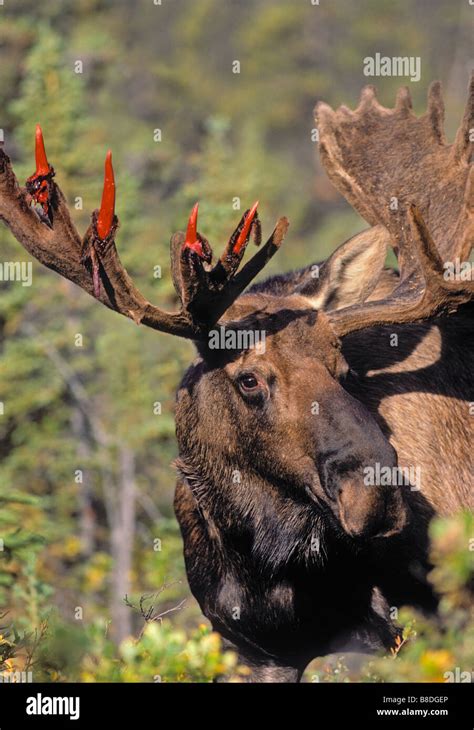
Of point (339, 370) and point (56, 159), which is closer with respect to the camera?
point (339, 370)

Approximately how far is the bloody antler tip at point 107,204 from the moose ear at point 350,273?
4.56 ft

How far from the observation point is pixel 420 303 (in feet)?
23.0

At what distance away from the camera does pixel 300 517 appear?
6.77 metres

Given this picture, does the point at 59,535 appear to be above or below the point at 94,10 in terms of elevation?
below

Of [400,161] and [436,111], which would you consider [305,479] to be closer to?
[400,161]

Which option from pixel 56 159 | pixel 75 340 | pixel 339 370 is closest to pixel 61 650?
pixel 339 370

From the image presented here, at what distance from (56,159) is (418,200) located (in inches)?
250

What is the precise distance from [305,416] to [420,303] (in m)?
1.00

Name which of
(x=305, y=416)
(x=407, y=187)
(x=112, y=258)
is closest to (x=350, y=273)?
(x=305, y=416)

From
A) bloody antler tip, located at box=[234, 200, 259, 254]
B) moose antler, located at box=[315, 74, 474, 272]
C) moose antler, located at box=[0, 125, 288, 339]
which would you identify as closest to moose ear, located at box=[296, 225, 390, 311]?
moose antler, located at box=[315, 74, 474, 272]

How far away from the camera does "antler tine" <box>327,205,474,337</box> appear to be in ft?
22.3

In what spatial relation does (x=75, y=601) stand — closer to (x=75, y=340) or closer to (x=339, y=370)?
(x=75, y=340)

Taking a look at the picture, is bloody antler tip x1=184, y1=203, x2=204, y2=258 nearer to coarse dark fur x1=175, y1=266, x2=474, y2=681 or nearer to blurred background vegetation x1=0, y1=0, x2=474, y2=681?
coarse dark fur x1=175, y1=266, x2=474, y2=681

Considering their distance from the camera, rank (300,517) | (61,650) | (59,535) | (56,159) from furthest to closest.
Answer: (56,159) < (59,535) < (300,517) < (61,650)
